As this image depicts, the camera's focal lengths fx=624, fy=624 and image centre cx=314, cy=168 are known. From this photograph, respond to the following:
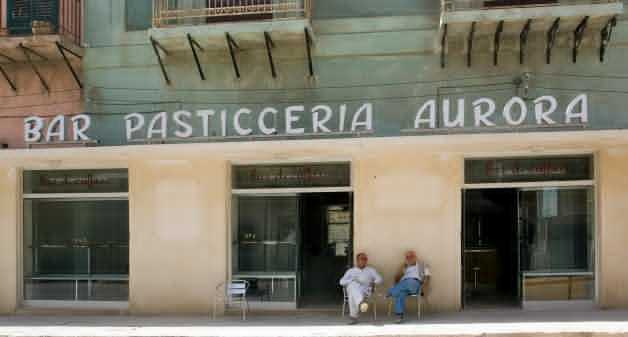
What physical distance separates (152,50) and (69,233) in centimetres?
408

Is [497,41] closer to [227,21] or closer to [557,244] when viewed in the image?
[557,244]

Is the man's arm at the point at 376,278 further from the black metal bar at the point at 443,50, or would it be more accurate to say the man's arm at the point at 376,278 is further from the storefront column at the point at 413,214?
the black metal bar at the point at 443,50

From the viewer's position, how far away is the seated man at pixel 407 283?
33.0 feet

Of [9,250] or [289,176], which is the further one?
[9,250]

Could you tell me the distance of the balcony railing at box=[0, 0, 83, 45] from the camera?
1295 cm

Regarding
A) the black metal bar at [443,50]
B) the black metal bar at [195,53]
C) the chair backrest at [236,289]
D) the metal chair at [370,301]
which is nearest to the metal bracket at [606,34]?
the black metal bar at [443,50]

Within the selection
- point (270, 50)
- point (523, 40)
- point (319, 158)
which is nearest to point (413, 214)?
point (319, 158)

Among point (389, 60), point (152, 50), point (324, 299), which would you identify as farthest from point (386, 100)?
point (152, 50)

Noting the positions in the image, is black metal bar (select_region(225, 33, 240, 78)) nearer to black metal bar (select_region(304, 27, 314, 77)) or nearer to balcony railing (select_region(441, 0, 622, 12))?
black metal bar (select_region(304, 27, 314, 77))

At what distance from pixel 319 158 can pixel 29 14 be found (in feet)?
23.0

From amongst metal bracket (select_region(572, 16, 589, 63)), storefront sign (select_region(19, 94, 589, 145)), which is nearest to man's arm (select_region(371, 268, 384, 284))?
storefront sign (select_region(19, 94, 589, 145))

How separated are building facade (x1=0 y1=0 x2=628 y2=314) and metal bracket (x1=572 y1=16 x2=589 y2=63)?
7 centimetres

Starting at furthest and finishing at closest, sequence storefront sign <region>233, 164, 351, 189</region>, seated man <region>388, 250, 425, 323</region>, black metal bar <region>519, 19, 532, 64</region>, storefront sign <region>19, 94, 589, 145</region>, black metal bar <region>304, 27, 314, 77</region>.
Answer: black metal bar <region>304, 27, 314, 77</region> < black metal bar <region>519, 19, 532, 64</region> < storefront sign <region>233, 164, 351, 189</region> < storefront sign <region>19, 94, 589, 145</region> < seated man <region>388, 250, 425, 323</region>

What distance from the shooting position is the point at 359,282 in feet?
33.9
